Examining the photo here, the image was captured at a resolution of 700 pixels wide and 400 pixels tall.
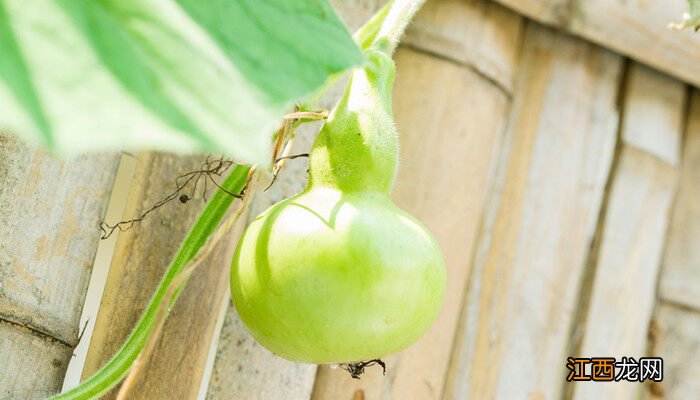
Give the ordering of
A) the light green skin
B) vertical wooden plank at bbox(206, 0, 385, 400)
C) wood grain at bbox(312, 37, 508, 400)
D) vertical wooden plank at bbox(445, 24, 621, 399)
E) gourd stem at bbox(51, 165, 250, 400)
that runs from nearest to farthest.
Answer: the light green skin
gourd stem at bbox(51, 165, 250, 400)
vertical wooden plank at bbox(206, 0, 385, 400)
wood grain at bbox(312, 37, 508, 400)
vertical wooden plank at bbox(445, 24, 621, 399)

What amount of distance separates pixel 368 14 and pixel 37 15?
86 cm

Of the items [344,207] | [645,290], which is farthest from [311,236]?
[645,290]

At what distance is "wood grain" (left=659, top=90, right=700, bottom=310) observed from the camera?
5.07 feet

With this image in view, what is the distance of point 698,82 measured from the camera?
155 cm

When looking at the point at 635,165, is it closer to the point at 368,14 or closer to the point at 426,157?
the point at 426,157

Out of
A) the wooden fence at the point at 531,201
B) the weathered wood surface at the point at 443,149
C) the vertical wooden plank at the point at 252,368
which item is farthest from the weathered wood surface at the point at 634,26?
the vertical wooden plank at the point at 252,368

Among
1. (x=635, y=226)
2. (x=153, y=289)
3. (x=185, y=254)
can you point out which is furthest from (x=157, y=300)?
(x=635, y=226)

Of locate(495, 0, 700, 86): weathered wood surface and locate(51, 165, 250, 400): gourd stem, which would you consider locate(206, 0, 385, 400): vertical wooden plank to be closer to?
locate(51, 165, 250, 400): gourd stem

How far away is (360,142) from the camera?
757mm

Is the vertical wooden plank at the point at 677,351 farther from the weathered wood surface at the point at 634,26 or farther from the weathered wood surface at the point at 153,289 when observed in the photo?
the weathered wood surface at the point at 153,289

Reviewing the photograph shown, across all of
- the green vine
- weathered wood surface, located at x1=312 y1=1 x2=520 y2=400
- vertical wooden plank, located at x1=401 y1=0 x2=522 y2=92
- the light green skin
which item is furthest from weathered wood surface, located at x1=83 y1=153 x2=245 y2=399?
vertical wooden plank, located at x1=401 y1=0 x2=522 y2=92

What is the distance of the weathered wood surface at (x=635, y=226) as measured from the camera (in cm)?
148

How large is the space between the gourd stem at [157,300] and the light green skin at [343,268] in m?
0.09

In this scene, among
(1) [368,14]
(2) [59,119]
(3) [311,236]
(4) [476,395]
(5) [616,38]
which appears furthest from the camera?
(5) [616,38]
